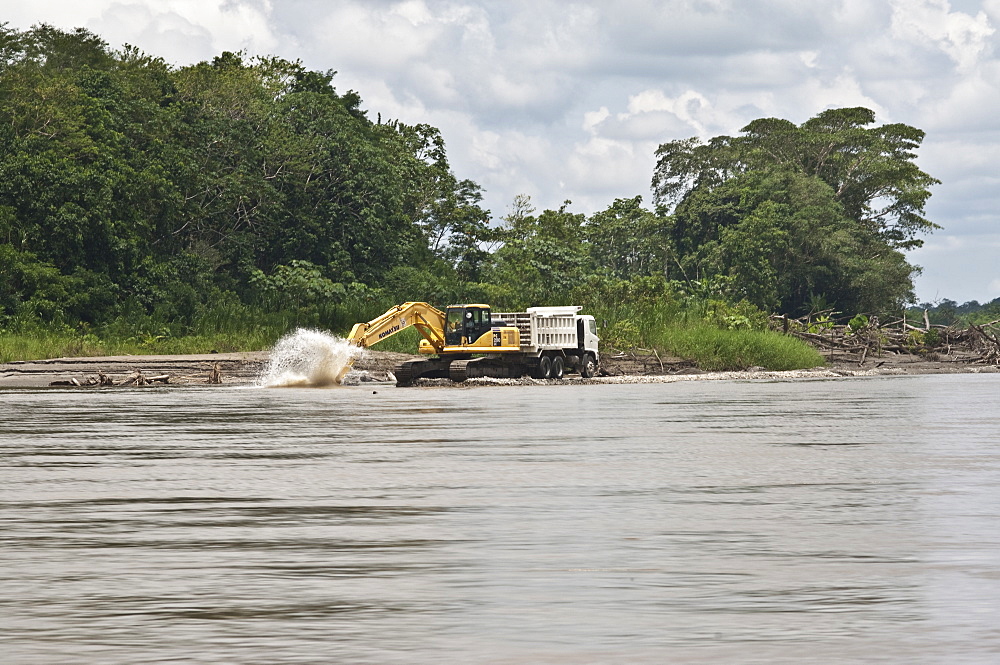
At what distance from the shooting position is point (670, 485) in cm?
1130

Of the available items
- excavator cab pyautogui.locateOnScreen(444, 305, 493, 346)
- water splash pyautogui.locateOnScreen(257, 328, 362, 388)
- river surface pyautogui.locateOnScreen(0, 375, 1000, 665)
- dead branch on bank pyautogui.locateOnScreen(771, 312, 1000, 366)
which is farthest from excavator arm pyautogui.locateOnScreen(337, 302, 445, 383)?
river surface pyautogui.locateOnScreen(0, 375, 1000, 665)

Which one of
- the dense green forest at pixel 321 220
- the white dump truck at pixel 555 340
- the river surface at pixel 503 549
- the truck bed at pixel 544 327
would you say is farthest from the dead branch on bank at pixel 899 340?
the river surface at pixel 503 549

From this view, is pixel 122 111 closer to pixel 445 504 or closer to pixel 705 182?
pixel 705 182

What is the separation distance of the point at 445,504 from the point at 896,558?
361 cm

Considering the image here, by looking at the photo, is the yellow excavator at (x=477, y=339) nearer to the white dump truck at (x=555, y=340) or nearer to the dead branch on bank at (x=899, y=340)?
the white dump truck at (x=555, y=340)

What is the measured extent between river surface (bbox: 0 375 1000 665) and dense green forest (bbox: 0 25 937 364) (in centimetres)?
3648

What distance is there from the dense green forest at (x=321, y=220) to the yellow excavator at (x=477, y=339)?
7731 millimetres

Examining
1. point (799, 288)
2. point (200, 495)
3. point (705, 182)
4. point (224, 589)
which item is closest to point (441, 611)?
point (224, 589)

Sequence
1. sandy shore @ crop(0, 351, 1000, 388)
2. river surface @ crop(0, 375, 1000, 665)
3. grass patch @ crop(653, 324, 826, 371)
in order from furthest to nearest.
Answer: grass patch @ crop(653, 324, 826, 371)
sandy shore @ crop(0, 351, 1000, 388)
river surface @ crop(0, 375, 1000, 665)

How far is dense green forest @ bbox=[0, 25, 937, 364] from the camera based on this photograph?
174 ft

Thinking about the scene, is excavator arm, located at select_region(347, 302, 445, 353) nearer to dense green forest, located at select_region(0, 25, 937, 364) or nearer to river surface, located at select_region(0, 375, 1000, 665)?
dense green forest, located at select_region(0, 25, 937, 364)

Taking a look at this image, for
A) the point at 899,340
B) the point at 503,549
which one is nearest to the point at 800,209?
the point at 899,340

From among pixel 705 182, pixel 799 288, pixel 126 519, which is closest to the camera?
pixel 126 519

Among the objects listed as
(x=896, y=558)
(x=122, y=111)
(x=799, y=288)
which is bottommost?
(x=896, y=558)
